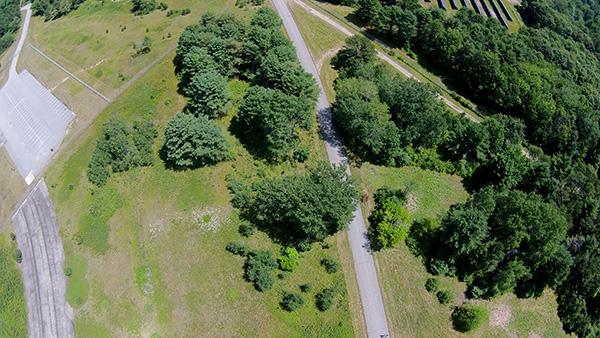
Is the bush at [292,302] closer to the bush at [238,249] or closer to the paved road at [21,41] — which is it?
the bush at [238,249]

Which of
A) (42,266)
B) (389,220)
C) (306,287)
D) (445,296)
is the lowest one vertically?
(445,296)

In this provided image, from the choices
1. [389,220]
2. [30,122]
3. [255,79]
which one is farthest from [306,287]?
[30,122]

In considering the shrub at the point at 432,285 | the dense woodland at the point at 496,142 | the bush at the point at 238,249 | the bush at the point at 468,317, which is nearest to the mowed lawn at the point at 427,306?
the shrub at the point at 432,285

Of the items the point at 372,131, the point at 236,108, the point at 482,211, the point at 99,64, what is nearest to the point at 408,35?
the point at 372,131

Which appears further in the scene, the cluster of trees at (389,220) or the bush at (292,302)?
the cluster of trees at (389,220)

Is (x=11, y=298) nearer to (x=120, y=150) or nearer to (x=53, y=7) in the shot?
(x=120, y=150)

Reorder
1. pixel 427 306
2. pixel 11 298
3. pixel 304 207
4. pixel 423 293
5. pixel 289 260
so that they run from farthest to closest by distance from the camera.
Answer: pixel 11 298
pixel 289 260
pixel 423 293
pixel 427 306
pixel 304 207

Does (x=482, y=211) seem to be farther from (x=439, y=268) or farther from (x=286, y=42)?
(x=286, y=42)
